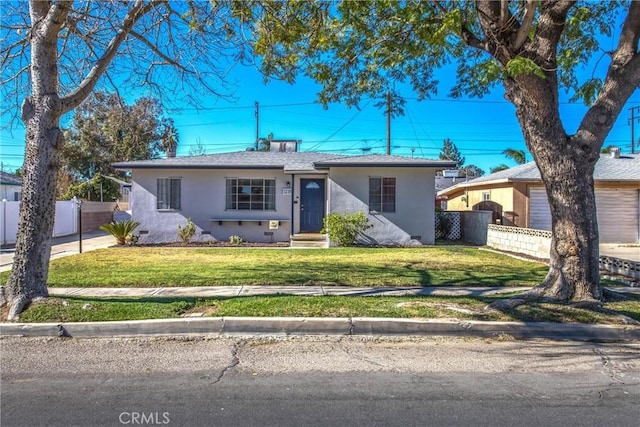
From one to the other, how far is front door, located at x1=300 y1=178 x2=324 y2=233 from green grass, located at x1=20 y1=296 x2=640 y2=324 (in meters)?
10.1

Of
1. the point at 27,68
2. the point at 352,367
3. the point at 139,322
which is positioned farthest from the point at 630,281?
the point at 27,68

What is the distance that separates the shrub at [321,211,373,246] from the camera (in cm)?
1509

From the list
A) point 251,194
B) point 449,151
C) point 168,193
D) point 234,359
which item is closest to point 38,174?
point 234,359

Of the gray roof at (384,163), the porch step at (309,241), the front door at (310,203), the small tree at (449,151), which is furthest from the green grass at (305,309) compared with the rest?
the small tree at (449,151)

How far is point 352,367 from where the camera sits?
15.1ft

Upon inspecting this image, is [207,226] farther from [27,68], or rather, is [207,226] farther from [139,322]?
[139,322]

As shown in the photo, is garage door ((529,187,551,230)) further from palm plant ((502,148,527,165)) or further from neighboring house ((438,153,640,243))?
palm plant ((502,148,527,165))

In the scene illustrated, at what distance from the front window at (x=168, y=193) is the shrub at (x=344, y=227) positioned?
19.3 feet

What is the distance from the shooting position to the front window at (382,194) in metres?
16.1

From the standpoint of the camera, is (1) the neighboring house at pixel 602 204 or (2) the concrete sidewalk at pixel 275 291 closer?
(2) the concrete sidewalk at pixel 275 291

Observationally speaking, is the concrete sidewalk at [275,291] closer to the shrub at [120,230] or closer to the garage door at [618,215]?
the shrub at [120,230]

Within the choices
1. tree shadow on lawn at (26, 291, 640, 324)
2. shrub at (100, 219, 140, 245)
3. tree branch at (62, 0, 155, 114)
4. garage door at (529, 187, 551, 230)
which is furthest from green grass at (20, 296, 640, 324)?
garage door at (529, 187, 551, 230)

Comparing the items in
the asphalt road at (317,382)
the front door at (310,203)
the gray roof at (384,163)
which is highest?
the gray roof at (384,163)

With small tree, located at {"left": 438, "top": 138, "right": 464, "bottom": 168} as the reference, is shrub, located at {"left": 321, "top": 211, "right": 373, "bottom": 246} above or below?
below
